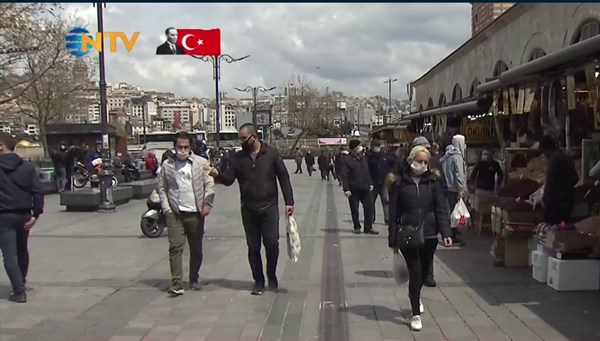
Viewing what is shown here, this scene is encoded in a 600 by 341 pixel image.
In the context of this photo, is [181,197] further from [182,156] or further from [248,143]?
[248,143]

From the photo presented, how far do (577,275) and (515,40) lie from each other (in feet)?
53.3

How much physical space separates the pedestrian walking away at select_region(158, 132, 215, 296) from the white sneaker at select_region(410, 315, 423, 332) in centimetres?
262

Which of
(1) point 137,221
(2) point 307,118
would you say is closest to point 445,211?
(1) point 137,221

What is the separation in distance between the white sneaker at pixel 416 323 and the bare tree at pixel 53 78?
21.8 m

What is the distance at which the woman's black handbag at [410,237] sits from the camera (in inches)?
216

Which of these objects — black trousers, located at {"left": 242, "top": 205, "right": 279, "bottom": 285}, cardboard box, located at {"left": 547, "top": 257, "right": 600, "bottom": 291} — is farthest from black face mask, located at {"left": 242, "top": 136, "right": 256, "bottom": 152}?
cardboard box, located at {"left": 547, "top": 257, "right": 600, "bottom": 291}

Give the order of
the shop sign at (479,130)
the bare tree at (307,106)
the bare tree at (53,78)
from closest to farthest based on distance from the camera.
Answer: the shop sign at (479,130) < the bare tree at (53,78) < the bare tree at (307,106)

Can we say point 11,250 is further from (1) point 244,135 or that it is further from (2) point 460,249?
(2) point 460,249

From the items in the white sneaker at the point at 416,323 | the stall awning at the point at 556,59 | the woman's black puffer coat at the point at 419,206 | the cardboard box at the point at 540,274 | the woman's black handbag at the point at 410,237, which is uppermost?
the stall awning at the point at 556,59

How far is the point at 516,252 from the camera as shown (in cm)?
788

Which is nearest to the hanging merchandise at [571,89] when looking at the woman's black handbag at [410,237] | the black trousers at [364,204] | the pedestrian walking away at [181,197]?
the woman's black handbag at [410,237]

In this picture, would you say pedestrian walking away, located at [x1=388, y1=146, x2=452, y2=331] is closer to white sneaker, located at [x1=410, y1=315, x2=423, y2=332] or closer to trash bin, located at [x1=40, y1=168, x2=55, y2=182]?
white sneaker, located at [x1=410, y1=315, x2=423, y2=332]

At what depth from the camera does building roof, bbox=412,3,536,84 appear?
20422 mm

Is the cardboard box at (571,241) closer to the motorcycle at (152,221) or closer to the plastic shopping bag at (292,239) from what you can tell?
the plastic shopping bag at (292,239)
